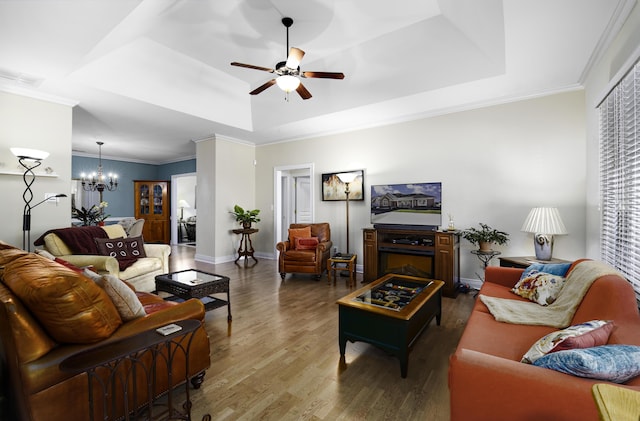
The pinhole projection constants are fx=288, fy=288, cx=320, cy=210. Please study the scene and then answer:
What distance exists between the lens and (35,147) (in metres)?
3.79

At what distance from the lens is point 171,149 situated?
7.51m

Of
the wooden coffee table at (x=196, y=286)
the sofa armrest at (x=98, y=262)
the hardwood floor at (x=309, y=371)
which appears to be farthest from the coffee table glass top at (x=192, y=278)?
the sofa armrest at (x=98, y=262)

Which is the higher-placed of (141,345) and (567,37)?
(567,37)

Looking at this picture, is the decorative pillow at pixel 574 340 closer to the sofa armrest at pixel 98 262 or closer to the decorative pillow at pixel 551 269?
the decorative pillow at pixel 551 269

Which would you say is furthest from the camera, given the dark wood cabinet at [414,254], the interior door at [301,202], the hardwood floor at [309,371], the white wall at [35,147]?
the interior door at [301,202]

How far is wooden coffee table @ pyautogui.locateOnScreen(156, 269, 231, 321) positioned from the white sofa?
0.71 m

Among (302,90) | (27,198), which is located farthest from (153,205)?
(302,90)

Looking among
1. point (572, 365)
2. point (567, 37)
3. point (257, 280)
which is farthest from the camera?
point (257, 280)

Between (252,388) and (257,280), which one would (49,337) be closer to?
(252,388)

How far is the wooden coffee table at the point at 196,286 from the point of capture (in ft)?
9.21

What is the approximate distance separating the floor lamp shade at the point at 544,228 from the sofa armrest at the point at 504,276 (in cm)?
76

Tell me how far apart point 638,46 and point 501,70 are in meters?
1.51

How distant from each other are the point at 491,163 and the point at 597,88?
1348 millimetres

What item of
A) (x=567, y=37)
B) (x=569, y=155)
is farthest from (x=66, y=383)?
(x=569, y=155)
